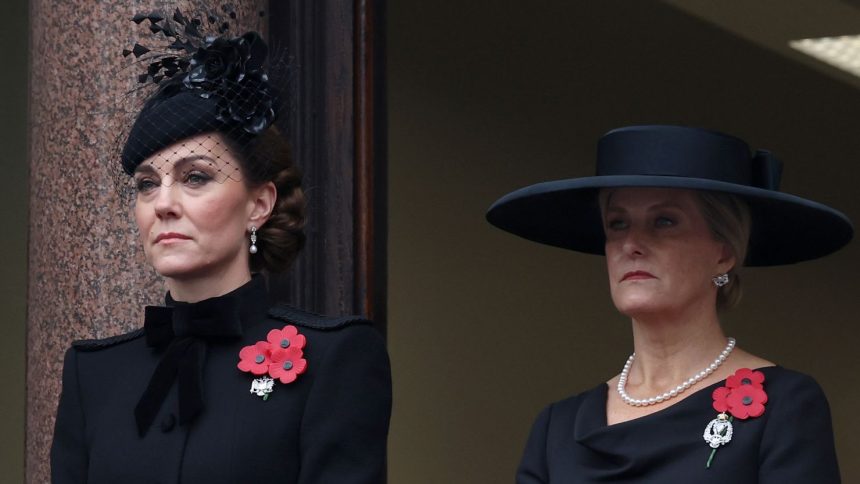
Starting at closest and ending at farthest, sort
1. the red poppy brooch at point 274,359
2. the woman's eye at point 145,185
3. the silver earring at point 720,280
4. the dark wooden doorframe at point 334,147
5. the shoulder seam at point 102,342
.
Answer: the red poppy brooch at point 274,359
the woman's eye at point 145,185
the silver earring at point 720,280
the shoulder seam at point 102,342
the dark wooden doorframe at point 334,147

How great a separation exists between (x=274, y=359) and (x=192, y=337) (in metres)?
0.21

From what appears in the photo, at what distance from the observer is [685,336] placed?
3.58 m

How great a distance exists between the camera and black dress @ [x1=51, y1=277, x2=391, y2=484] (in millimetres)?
3324

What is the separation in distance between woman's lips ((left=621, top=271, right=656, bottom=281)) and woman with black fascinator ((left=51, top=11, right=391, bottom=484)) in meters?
0.57

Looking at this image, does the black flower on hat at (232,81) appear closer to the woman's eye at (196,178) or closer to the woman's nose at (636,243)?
the woman's eye at (196,178)

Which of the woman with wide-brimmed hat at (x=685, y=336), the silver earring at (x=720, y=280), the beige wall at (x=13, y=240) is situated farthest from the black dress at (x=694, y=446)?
the beige wall at (x=13, y=240)

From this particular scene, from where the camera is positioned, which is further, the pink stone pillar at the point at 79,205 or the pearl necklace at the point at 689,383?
the pink stone pillar at the point at 79,205

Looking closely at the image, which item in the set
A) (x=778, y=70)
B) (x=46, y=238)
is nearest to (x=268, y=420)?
(x=46, y=238)

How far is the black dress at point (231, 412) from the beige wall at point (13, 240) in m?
3.76

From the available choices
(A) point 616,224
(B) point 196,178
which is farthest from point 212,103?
(A) point 616,224

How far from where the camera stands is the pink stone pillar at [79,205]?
447 centimetres

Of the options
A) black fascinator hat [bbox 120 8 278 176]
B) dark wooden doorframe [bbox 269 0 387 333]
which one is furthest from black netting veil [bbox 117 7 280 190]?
dark wooden doorframe [bbox 269 0 387 333]

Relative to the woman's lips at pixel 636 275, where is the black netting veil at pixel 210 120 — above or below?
above

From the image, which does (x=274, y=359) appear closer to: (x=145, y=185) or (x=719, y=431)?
(x=145, y=185)
